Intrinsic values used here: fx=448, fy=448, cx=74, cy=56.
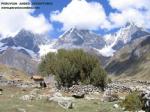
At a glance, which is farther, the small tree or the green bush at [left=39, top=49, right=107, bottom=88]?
the green bush at [left=39, top=49, right=107, bottom=88]

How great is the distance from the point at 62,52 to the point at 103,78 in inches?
534

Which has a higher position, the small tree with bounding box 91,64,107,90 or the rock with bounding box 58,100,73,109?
the small tree with bounding box 91,64,107,90

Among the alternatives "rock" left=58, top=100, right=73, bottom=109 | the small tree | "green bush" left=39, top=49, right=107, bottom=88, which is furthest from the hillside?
"rock" left=58, top=100, right=73, bottom=109

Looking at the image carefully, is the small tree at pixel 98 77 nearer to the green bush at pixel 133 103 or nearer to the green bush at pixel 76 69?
the green bush at pixel 76 69

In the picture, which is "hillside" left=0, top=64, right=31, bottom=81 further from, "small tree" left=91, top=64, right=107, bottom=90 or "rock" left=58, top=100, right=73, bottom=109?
"rock" left=58, top=100, right=73, bottom=109

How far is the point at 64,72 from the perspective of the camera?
93.1 meters

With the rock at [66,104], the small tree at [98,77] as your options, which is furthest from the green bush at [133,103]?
the small tree at [98,77]

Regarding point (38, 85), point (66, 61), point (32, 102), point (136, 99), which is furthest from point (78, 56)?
point (136, 99)

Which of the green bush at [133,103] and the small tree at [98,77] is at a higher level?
the small tree at [98,77]

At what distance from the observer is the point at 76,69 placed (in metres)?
93.2

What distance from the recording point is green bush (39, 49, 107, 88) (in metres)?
90.9

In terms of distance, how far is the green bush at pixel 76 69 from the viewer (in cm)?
9088

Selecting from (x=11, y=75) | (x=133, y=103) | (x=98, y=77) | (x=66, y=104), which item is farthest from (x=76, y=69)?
(x=133, y=103)

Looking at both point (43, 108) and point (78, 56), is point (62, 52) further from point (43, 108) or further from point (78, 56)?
point (43, 108)
